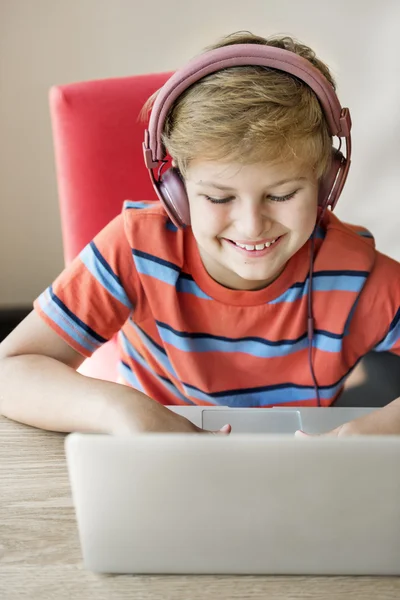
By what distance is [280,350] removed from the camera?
1.05 m

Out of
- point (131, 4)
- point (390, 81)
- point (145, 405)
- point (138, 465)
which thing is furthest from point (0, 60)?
point (138, 465)

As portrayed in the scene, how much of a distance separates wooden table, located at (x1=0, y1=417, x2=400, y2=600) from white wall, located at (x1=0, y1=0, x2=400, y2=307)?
139 cm

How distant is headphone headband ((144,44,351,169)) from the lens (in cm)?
75

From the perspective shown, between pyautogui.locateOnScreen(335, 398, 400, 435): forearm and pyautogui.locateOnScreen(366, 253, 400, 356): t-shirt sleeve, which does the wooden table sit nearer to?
pyautogui.locateOnScreen(335, 398, 400, 435): forearm

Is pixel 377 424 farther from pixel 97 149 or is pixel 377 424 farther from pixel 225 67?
pixel 97 149

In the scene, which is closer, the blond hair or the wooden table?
the wooden table

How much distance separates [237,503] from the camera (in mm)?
533

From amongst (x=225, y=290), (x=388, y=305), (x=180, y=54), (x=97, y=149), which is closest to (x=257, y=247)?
(x=225, y=290)

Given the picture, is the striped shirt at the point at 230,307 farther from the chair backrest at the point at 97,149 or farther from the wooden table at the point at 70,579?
the wooden table at the point at 70,579

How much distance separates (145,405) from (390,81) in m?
1.38

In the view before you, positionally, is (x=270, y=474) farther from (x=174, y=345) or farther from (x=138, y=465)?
(x=174, y=345)

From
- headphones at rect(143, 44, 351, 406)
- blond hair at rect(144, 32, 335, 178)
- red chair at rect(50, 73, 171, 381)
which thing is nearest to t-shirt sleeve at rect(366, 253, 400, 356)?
headphones at rect(143, 44, 351, 406)

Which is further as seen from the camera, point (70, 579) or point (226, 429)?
point (226, 429)

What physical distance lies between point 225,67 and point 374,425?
0.47 metres
